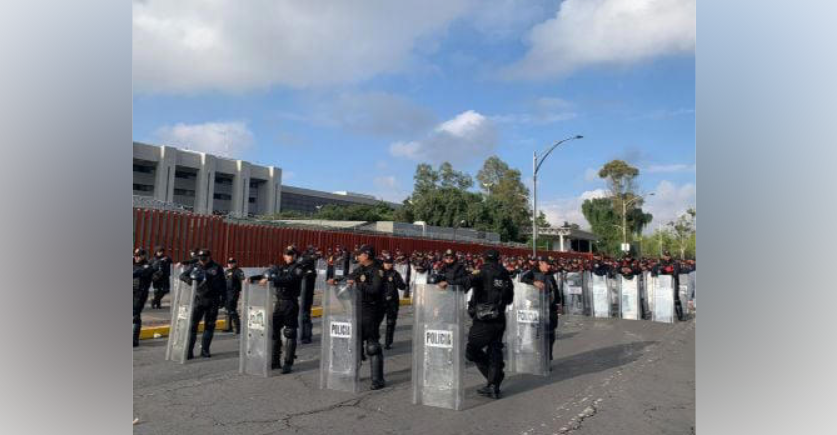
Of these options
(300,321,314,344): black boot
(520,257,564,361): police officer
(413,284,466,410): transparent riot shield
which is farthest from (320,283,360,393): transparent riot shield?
(300,321,314,344): black boot

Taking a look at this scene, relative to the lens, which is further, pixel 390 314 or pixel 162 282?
pixel 162 282

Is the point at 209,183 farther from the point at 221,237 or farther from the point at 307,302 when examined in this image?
the point at 307,302

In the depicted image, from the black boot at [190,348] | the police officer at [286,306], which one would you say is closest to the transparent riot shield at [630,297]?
the police officer at [286,306]

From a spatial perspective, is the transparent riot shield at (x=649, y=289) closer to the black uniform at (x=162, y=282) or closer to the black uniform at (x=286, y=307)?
the black uniform at (x=286, y=307)

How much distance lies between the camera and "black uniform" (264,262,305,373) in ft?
27.9

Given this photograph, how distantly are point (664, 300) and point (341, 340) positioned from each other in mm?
12187

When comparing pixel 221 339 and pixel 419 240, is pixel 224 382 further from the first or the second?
pixel 419 240

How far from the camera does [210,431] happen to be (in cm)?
582

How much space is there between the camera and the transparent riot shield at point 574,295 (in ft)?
61.6

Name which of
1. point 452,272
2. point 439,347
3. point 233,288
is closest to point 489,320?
point 439,347

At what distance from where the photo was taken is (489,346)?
7254 mm

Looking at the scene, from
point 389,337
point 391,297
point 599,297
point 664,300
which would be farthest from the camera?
point 599,297

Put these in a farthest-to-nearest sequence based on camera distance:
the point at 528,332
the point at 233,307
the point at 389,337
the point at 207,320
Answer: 1. the point at 233,307
2. the point at 389,337
3. the point at 207,320
4. the point at 528,332

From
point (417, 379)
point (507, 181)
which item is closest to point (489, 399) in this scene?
point (417, 379)
